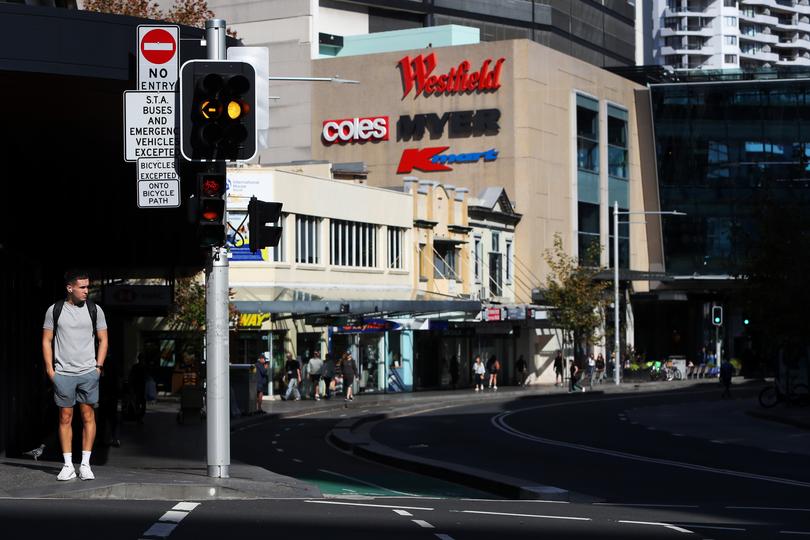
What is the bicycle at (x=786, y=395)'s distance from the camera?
136 feet

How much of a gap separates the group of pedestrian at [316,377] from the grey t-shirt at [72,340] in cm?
3472

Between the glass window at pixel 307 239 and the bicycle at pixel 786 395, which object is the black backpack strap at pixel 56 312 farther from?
the glass window at pixel 307 239

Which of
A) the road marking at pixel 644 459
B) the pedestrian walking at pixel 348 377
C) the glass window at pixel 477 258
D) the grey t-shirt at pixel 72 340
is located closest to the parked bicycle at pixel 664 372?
the glass window at pixel 477 258

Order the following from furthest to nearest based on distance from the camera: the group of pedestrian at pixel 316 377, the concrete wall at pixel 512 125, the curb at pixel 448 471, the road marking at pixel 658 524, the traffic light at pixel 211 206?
the concrete wall at pixel 512 125, the group of pedestrian at pixel 316 377, the curb at pixel 448 471, the traffic light at pixel 211 206, the road marking at pixel 658 524

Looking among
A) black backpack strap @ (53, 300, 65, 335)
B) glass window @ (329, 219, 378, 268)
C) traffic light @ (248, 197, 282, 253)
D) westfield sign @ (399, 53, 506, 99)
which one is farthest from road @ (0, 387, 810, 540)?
westfield sign @ (399, 53, 506, 99)

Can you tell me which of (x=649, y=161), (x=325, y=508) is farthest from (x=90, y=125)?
(x=649, y=161)

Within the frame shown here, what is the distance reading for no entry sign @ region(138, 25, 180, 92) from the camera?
13.7m

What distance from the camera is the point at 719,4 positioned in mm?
160750

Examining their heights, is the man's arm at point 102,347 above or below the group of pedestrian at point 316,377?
above

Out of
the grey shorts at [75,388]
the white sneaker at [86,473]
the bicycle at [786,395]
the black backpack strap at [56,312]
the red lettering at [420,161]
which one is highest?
the red lettering at [420,161]

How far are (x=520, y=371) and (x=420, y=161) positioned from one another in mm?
14031

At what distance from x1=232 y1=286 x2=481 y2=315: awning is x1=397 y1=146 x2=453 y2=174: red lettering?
696 inches

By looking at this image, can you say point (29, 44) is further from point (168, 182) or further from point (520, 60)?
point (520, 60)

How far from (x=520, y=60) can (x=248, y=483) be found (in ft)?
204
